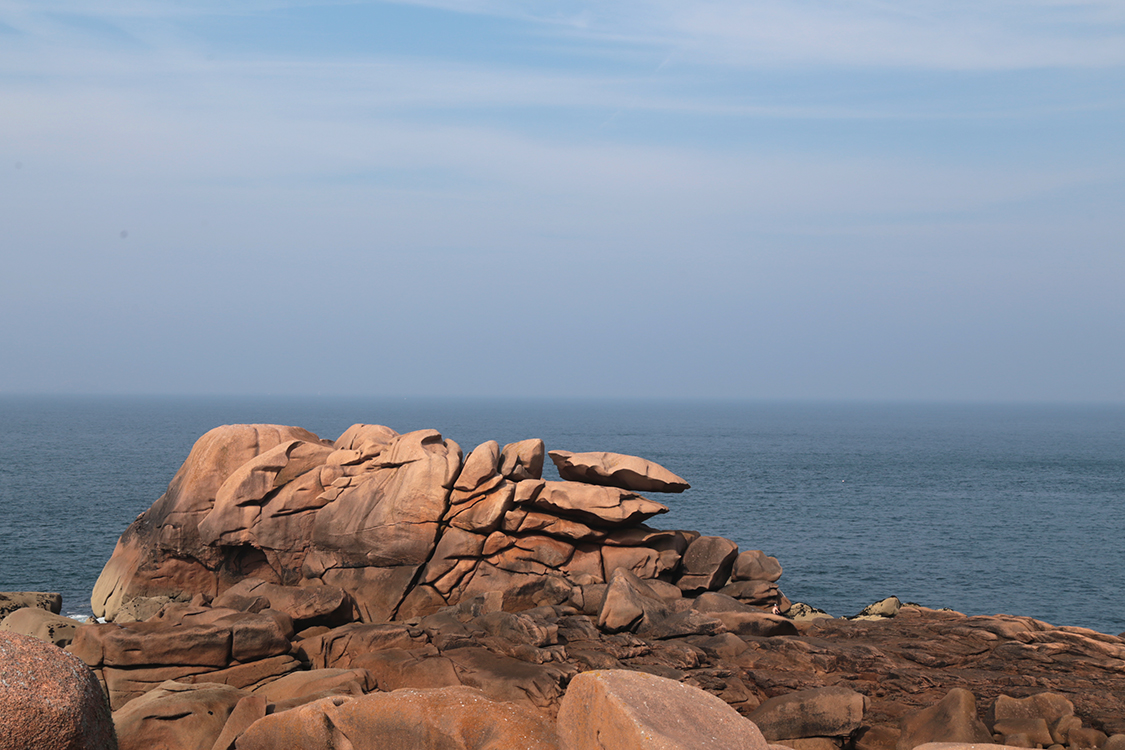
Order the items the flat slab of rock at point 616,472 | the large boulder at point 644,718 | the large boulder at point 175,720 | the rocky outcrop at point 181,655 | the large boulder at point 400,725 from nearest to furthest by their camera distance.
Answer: the large boulder at point 644,718 < the large boulder at point 400,725 < the large boulder at point 175,720 < the rocky outcrop at point 181,655 < the flat slab of rock at point 616,472

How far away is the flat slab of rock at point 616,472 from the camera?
103 ft

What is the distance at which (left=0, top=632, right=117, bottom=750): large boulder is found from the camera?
30.6 ft

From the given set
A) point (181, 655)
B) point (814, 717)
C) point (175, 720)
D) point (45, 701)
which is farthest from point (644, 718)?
point (181, 655)

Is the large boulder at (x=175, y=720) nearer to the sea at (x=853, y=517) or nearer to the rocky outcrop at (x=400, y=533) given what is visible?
the rocky outcrop at (x=400, y=533)

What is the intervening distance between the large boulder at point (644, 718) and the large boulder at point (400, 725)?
199 cm

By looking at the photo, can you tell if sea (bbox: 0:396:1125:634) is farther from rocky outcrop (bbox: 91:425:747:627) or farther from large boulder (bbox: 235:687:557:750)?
large boulder (bbox: 235:687:557:750)

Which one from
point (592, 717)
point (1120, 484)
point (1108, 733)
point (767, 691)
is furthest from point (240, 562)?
point (1120, 484)

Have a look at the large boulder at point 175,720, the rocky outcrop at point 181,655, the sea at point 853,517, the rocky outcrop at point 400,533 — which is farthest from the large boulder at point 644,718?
the sea at point 853,517

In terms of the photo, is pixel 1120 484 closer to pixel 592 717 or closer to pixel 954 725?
pixel 954 725

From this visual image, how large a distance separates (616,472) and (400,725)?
17.0 meters

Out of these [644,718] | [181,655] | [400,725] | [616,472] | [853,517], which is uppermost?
[616,472]

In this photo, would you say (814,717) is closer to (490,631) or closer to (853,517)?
(490,631)

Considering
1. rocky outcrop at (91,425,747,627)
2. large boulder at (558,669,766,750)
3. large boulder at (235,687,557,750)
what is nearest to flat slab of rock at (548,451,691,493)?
rocky outcrop at (91,425,747,627)

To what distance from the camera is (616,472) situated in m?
31.5
